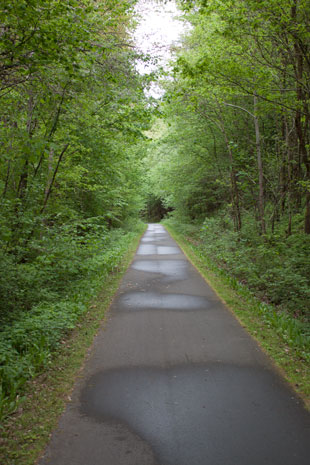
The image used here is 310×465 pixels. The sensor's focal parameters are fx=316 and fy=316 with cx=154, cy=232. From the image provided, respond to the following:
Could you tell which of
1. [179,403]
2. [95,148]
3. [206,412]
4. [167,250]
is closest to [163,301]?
[179,403]

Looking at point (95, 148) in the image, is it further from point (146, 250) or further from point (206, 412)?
point (206, 412)

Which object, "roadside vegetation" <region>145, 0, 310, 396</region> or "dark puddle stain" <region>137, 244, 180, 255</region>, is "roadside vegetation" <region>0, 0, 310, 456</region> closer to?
"roadside vegetation" <region>145, 0, 310, 396</region>

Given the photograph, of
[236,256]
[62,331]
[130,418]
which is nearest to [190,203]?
[236,256]

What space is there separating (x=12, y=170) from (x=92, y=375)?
19.7 feet

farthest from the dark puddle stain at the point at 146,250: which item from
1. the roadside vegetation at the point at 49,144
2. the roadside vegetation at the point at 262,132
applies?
the roadside vegetation at the point at 49,144

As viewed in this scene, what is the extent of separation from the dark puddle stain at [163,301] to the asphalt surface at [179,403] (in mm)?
762

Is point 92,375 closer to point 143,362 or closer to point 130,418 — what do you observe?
point 143,362

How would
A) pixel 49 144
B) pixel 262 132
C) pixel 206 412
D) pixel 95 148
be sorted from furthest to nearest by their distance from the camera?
1. pixel 262 132
2. pixel 95 148
3. pixel 49 144
4. pixel 206 412

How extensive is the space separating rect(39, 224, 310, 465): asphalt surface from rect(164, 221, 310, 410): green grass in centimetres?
17

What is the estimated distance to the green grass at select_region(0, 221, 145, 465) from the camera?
2908mm

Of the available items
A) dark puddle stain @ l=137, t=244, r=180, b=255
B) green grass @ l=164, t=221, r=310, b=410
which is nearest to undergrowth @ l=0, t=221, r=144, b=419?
green grass @ l=164, t=221, r=310, b=410

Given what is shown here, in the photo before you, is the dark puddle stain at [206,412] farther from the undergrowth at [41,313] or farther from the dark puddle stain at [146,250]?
the dark puddle stain at [146,250]

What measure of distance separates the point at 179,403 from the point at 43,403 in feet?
5.09

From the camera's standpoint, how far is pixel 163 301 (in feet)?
24.8
